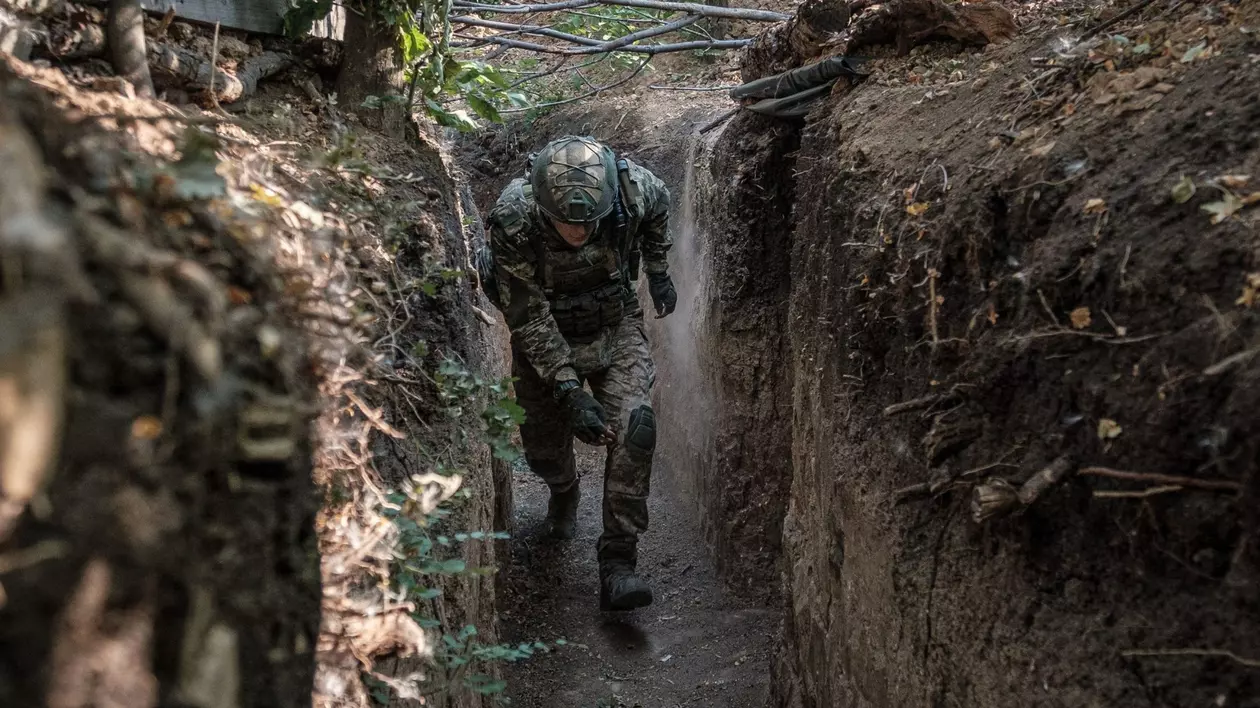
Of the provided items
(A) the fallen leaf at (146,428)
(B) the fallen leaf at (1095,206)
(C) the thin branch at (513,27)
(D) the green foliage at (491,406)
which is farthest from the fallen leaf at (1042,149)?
(C) the thin branch at (513,27)

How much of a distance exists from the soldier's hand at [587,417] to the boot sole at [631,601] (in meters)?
0.74

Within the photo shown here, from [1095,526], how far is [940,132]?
4.91ft

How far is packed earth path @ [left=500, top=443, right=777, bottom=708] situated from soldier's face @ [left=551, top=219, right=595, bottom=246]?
1.71 m

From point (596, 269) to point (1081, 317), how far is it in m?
3.09

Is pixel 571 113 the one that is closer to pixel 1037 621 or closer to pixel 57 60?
pixel 57 60

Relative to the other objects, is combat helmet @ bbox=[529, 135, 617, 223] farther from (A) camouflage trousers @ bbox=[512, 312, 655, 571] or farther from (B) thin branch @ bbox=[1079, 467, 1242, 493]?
(B) thin branch @ bbox=[1079, 467, 1242, 493]

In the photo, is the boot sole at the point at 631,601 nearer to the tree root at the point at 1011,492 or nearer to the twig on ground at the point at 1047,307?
the tree root at the point at 1011,492

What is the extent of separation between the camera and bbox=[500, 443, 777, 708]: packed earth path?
4.13 metres

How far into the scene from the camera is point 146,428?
912mm

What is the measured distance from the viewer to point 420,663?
2.06m

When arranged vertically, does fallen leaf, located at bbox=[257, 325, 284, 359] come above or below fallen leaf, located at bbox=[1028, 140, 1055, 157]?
below

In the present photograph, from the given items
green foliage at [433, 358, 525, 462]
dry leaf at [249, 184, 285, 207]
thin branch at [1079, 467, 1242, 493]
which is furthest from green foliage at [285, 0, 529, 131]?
thin branch at [1079, 467, 1242, 493]

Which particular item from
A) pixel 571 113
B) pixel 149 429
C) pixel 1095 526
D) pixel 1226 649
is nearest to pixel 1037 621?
pixel 1095 526

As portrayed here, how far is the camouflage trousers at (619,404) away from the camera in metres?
4.73
